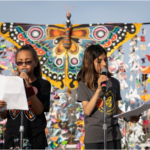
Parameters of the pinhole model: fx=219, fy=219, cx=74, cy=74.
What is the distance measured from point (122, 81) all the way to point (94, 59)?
1913 millimetres

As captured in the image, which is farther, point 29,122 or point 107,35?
point 107,35

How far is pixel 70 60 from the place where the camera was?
141 inches

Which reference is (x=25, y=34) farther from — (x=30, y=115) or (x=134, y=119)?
(x=134, y=119)

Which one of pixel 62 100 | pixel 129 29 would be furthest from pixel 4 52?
pixel 129 29

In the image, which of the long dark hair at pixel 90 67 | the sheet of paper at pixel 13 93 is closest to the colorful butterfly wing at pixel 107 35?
the long dark hair at pixel 90 67

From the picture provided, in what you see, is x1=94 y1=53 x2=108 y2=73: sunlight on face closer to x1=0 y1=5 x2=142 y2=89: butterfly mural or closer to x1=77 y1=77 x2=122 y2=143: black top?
x1=77 y1=77 x2=122 y2=143: black top

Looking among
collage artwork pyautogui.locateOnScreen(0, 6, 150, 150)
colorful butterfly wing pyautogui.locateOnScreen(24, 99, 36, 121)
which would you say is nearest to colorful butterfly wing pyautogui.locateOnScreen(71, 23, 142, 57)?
collage artwork pyautogui.locateOnScreen(0, 6, 150, 150)

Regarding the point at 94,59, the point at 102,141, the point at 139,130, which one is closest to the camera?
the point at 102,141

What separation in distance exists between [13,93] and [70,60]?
7.65ft

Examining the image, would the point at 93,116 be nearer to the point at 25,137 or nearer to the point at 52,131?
the point at 25,137

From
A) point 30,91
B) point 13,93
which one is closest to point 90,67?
point 30,91

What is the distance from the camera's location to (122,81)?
3.51 metres

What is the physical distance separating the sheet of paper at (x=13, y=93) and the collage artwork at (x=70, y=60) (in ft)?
7.22

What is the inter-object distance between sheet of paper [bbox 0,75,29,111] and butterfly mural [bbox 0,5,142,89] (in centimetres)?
222
